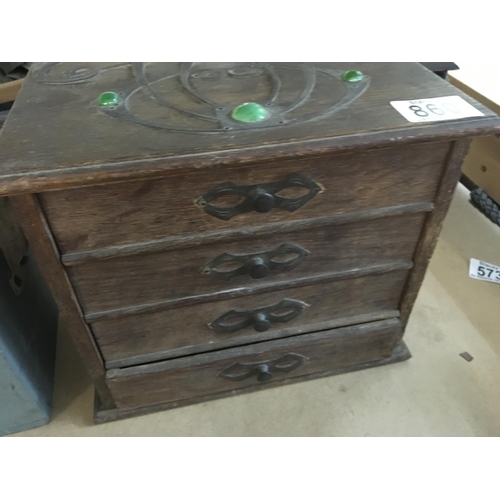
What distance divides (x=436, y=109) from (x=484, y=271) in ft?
2.76

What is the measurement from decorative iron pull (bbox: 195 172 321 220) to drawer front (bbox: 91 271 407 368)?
0.23m

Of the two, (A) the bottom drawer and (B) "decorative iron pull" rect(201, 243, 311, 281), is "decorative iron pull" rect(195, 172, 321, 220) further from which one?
(A) the bottom drawer

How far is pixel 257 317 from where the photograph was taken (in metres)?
0.91

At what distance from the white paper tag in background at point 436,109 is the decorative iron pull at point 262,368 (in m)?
0.58

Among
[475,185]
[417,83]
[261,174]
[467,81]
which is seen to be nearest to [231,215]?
[261,174]

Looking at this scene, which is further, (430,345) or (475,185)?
(475,185)

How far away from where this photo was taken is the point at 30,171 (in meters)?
0.60

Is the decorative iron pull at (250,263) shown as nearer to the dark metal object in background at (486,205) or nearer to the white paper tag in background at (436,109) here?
the white paper tag in background at (436,109)

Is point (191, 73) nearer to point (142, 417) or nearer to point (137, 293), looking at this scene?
point (137, 293)

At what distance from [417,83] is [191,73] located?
1.38 ft

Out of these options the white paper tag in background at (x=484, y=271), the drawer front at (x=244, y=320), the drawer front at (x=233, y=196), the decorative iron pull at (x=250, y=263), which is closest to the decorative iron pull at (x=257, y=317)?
the drawer front at (x=244, y=320)

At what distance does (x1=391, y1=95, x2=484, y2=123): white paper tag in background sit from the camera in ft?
2.34

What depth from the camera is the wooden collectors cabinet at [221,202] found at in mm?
655

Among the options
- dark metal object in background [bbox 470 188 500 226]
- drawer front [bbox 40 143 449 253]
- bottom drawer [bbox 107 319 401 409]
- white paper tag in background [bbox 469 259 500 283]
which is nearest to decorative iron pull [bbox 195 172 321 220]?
drawer front [bbox 40 143 449 253]
